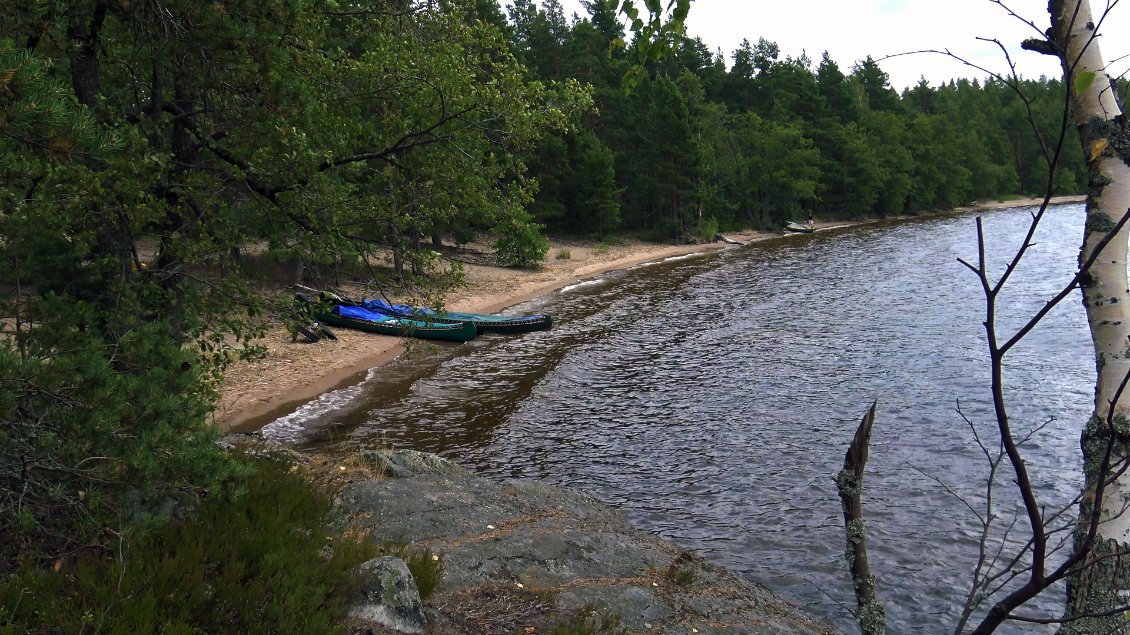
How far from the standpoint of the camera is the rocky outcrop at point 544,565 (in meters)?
6.68

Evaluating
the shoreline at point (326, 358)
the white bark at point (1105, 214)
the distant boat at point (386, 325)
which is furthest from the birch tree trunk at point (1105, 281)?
the distant boat at point (386, 325)

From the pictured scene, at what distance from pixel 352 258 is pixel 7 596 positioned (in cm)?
606

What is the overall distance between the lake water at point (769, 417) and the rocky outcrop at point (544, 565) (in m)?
1.21

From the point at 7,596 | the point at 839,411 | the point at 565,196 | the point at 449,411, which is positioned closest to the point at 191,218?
the point at 7,596

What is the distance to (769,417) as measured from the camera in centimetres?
1648

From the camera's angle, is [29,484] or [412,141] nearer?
[29,484]

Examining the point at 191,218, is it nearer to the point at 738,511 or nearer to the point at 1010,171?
the point at 738,511

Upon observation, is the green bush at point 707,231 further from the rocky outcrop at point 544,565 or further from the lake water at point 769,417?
the rocky outcrop at point 544,565

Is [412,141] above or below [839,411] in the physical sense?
above

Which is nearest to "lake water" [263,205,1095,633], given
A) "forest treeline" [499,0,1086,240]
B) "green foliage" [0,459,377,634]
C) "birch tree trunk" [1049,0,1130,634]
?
"birch tree trunk" [1049,0,1130,634]

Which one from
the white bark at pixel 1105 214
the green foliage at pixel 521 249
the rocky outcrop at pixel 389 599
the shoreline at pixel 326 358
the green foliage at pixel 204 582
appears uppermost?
the white bark at pixel 1105 214

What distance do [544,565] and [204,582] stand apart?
3951mm

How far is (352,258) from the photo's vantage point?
9.59m

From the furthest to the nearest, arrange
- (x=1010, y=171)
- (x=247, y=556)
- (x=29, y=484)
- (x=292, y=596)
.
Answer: (x=1010, y=171), (x=247, y=556), (x=292, y=596), (x=29, y=484)
